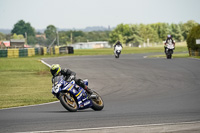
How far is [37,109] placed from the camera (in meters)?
13.1

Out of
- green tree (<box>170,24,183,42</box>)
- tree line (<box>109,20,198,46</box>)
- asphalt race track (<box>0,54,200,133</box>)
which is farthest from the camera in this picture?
green tree (<box>170,24,183,42</box>)

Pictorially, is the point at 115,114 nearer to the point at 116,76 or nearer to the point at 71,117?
the point at 71,117

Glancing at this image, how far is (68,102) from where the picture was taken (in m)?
11.5

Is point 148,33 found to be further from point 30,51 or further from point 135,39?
point 30,51

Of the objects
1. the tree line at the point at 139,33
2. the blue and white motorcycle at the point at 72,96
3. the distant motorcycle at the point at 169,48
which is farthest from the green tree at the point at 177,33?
the blue and white motorcycle at the point at 72,96

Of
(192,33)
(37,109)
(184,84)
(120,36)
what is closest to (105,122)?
(37,109)

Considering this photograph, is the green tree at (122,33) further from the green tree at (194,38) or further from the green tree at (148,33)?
the green tree at (194,38)

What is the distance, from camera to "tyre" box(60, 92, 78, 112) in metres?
11.3

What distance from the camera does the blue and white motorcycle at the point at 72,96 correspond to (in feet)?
37.1

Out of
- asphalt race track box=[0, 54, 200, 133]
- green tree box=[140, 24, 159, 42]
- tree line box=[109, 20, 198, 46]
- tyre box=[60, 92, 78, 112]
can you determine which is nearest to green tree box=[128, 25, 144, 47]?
tree line box=[109, 20, 198, 46]

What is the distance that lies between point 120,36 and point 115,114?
16373 centimetres

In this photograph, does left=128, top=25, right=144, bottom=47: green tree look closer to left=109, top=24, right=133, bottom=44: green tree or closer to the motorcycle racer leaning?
left=109, top=24, right=133, bottom=44: green tree

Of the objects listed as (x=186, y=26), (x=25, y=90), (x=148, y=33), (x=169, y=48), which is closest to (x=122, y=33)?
(x=148, y=33)

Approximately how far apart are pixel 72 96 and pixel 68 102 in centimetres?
32
